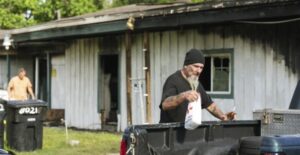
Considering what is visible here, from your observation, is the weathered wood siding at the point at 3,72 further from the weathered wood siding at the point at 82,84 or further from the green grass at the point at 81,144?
the green grass at the point at 81,144

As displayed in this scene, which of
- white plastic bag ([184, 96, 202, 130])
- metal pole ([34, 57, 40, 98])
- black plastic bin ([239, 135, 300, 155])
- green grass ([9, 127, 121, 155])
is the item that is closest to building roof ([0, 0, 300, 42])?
green grass ([9, 127, 121, 155])

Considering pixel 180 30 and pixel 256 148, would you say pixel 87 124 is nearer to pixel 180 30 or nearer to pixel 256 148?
pixel 180 30

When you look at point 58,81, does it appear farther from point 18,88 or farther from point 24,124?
point 24,124

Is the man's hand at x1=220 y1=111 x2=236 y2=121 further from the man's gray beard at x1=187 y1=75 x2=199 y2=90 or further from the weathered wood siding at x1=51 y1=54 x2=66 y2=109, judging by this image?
the weathered wood siding at x1=51 y1=54 x2=66 y2=109

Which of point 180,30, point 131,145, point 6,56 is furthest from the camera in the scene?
point 6,56

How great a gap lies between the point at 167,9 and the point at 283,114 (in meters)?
7.55

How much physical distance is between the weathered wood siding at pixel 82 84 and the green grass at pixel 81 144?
5.07 feet

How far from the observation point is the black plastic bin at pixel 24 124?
12.6 m

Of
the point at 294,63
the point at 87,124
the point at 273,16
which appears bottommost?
the point at 87,124

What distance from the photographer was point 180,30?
14.9 m

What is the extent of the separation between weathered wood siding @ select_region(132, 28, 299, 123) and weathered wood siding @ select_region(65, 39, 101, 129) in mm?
2709

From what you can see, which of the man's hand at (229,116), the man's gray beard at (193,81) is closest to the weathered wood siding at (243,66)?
the man's hand at (229,116)

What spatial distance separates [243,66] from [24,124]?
477 centimetres

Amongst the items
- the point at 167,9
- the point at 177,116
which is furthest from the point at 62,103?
the point at 177,116
